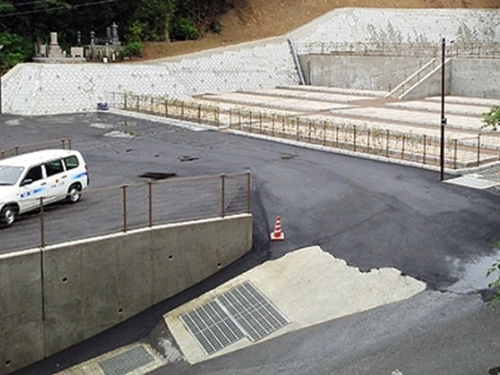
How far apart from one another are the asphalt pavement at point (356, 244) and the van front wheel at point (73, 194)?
2.55m

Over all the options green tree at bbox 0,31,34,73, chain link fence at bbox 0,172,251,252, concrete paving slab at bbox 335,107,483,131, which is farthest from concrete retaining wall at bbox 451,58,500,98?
green tree at bbox 0,31,34,73

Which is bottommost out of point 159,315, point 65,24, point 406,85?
point 159,315

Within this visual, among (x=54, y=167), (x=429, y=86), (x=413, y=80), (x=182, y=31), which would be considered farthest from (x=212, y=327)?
(x=182, y=31)

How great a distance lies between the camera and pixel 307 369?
11555 millimetres

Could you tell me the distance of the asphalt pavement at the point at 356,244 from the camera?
11820 mm

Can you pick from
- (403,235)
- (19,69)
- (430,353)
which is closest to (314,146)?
(403,235)

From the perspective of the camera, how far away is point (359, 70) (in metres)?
49.6

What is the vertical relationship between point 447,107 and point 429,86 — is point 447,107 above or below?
below

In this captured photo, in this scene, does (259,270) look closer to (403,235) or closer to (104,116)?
(403,235)

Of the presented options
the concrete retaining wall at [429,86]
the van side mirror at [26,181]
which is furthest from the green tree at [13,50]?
the van side mirror at [26,181]

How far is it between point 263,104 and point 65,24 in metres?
18.8

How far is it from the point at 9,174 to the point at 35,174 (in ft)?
2.02

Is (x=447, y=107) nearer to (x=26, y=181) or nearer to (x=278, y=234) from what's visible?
(x=278, y=234)

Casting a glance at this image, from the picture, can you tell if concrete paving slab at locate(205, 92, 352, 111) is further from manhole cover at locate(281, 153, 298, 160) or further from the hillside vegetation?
manhole cover at locate(281, 153, 298, 160)
